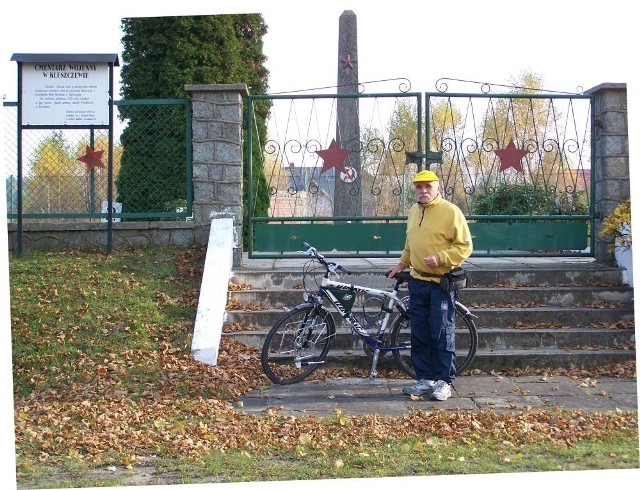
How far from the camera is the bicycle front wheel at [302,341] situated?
7387 millimetres

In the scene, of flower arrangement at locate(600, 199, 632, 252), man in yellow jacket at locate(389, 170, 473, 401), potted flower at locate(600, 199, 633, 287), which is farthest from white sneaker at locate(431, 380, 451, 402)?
flower arrangement at locate(600, 199, 632, 252)

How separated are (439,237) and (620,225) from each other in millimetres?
3502

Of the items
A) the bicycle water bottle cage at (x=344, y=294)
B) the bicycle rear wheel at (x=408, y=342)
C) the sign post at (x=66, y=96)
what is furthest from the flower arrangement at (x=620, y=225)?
the sign post at (x=66, y=96)

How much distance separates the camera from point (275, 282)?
9109mm

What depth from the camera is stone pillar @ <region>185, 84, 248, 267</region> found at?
31.4ft

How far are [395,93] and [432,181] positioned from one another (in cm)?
326

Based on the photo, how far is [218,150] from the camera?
9586 millimetres

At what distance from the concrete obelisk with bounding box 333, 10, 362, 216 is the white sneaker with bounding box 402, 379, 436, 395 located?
3074mm

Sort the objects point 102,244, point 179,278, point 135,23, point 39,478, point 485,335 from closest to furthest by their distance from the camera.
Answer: point 39,478 → point 485,335 → point 179,278 → point 102,244 → point 135,23

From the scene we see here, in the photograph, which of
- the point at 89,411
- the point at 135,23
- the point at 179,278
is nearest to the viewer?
the point at 89,411

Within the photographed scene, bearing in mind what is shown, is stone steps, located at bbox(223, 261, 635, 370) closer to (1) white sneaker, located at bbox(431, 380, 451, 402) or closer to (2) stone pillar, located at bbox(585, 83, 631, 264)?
(2) stone pillar, located at bbox(585, 83, 631, 264)

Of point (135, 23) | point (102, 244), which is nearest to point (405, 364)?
point (102, 244)

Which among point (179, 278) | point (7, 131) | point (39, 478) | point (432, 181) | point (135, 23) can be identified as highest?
point (135, 23)

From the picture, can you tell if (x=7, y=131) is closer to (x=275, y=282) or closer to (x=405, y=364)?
(x=275, y=282)
